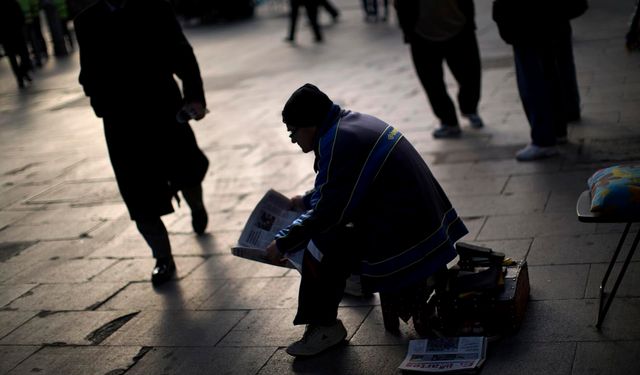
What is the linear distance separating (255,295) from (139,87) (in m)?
1.51

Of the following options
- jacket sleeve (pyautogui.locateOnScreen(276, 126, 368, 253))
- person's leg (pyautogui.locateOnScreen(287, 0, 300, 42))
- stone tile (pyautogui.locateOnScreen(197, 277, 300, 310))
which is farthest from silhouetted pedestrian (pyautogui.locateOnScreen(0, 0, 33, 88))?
jacket sleeve (pyautogui.locateOnScreen(276, 126, 368, 253))

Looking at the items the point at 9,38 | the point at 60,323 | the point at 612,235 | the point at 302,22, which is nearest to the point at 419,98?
the point at 612,235

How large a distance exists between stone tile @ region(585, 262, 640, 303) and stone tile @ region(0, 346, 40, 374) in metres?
2.93

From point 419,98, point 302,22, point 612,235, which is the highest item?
point 612,235

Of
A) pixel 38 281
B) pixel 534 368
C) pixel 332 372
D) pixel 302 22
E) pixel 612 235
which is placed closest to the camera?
pixel 534 368

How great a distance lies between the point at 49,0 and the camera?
1839cm

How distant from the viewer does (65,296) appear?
18.2 ft

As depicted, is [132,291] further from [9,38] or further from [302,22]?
[302,22]

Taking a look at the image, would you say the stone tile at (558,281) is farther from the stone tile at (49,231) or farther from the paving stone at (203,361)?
the stone tile at (49,231)

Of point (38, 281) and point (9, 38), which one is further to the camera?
point (9, 38)

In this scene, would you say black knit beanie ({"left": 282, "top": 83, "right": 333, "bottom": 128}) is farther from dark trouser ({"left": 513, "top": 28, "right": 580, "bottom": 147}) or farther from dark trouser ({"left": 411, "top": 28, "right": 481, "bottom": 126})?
dark trouser ({"left": 411, "top": 28, "right": 481, "bottom": 126})

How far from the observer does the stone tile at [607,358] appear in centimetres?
360

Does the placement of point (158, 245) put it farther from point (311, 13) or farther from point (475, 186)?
point (311, 13)

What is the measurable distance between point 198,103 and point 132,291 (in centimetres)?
126
